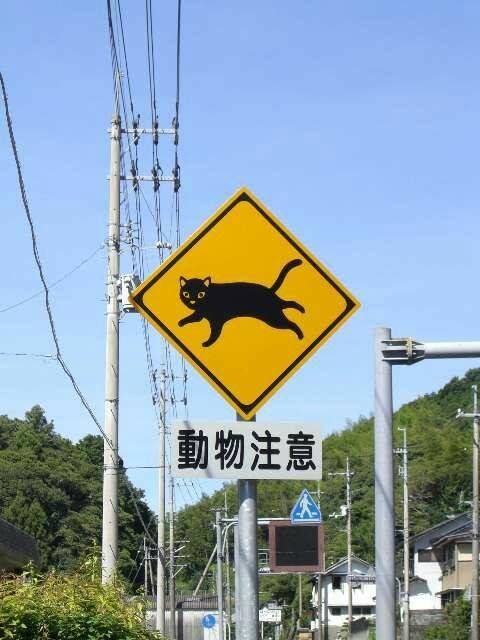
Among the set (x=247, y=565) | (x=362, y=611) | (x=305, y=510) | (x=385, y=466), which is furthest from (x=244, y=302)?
(x=362, y=611)

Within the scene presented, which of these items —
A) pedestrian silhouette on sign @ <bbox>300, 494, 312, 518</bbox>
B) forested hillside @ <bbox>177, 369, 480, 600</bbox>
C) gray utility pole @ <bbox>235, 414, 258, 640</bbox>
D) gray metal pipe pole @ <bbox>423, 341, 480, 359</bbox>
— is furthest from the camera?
forested hillside @ <bbox>177, 369, 480, 600</bbox>

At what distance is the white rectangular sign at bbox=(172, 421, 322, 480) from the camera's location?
5.58m

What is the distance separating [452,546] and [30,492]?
2363cm

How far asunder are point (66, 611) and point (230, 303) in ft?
17.0

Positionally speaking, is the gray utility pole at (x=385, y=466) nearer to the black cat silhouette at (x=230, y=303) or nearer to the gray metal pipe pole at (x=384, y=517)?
the gray metal pipe pole at (x=384, y=517)

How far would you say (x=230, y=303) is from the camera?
227 inches

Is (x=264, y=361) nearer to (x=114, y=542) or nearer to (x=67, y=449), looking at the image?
(x=114, y=542)

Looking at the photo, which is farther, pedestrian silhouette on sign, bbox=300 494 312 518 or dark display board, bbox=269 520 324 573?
pedestrian silhouette on sign, bbox=300 494 312 518

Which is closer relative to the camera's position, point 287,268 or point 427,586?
point 287,268

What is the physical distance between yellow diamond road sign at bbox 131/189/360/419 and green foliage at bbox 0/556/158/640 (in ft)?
14.5

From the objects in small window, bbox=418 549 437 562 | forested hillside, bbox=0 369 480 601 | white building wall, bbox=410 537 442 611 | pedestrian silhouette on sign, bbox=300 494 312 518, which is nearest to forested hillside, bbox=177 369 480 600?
forested hillside, bbox=0 369 480 601

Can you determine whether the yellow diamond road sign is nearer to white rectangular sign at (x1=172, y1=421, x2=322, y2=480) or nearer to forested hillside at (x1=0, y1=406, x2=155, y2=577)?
white rectangular sign at (x1=172, y1=421, x2=322, y2=480)

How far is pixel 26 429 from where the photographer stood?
66250 millimetres

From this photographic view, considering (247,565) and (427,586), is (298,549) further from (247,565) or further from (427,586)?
(427,586)
